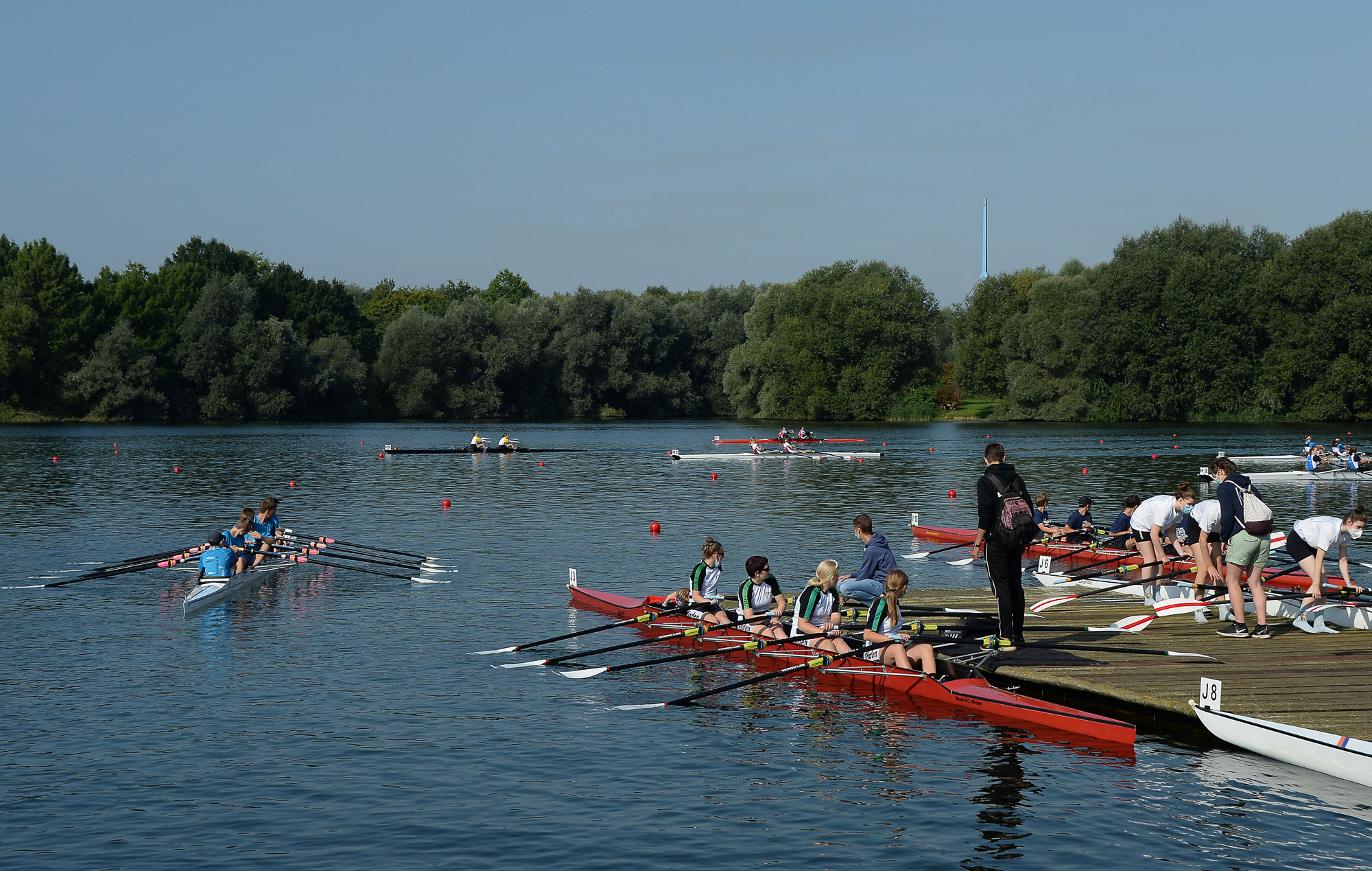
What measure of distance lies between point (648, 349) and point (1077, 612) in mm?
92779

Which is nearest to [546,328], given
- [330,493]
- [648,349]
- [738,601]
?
[648,349]

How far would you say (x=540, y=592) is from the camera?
21.2m

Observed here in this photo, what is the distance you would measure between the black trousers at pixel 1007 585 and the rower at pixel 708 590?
397 centimetres

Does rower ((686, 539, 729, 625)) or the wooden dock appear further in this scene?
rower ((686, 539, 729, 625))

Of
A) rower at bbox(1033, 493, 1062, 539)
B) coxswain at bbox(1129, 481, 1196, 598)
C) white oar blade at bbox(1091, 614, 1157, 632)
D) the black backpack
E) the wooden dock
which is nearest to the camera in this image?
the wooden dock

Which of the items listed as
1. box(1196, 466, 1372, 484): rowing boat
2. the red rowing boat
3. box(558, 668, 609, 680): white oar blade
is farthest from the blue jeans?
box(1196, 466, 1372, 484): rowing boat

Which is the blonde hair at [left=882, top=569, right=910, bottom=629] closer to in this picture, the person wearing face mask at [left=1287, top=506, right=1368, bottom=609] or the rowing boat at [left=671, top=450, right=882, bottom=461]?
the person wearing face mask at [left=1287, top=506, right=1368, bottom=609]

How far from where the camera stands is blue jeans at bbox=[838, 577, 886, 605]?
1603 centimetres

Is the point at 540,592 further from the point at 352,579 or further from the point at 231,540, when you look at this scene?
the point at 231,540

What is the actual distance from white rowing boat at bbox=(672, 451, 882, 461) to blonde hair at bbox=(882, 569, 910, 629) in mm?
40163

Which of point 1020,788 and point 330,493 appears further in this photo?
point 330,493

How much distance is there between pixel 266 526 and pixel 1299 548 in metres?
17.5

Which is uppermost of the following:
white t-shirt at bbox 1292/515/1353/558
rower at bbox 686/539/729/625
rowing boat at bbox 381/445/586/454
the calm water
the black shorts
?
rowing boat at bbox 381/445/586/454

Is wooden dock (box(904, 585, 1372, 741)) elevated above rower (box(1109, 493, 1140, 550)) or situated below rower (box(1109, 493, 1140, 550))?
below
